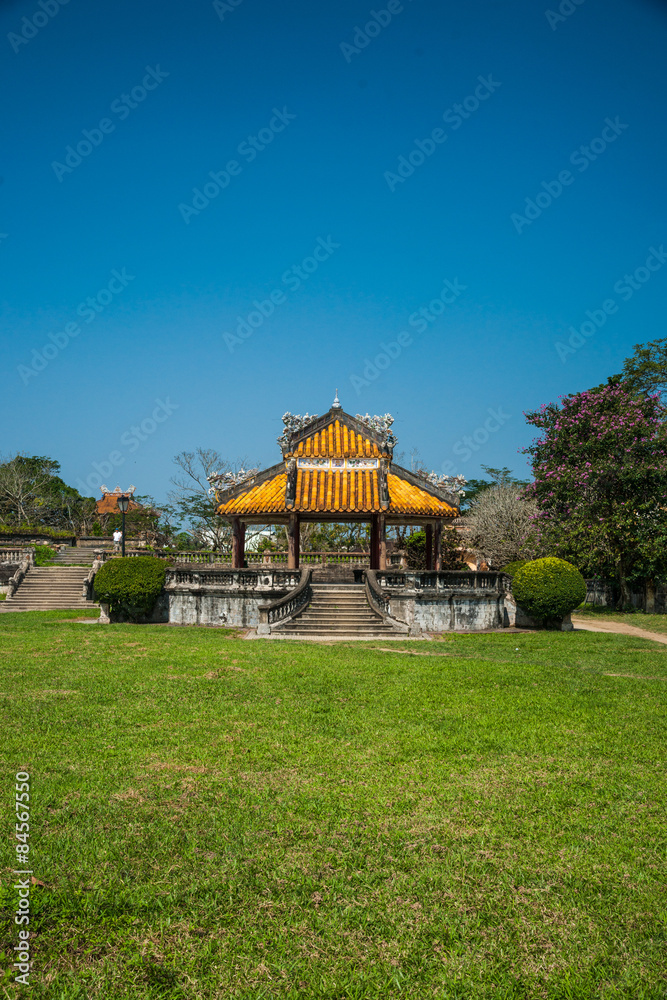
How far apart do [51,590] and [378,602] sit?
19.2 meters

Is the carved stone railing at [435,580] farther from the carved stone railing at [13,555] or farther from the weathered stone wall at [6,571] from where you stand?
the carved stone railing at [13,555]

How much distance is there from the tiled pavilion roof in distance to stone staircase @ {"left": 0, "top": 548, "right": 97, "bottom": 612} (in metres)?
11.5

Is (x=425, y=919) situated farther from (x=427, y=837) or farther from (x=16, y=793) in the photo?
(x=16, y=793)

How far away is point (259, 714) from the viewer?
9047mm

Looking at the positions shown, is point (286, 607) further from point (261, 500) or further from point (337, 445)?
point (337, 445)

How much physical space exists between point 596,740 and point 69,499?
230ft

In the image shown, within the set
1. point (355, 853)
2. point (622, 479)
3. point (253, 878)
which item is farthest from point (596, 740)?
point (622, 479)

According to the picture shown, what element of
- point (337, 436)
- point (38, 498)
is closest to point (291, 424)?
point (337, 436)

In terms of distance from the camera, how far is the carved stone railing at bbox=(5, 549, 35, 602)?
32625 millimetres

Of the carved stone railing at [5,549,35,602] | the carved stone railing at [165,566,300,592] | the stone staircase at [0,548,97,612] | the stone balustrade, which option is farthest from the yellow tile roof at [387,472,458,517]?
the stone balustrade

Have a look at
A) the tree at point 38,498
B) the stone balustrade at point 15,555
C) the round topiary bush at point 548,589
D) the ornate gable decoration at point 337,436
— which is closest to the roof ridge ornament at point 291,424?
the ornate gable decoration at point 337,436

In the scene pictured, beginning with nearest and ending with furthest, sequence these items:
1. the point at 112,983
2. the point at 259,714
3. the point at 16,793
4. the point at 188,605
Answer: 1. the point at 112,983
2. the point at 16,793
3. the point at 259,714
4. the point at 188,605

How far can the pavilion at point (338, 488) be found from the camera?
22.9 m

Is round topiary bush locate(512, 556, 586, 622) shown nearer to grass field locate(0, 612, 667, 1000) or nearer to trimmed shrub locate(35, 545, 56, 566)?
grass field locate(0, 612, 667, 1000)
